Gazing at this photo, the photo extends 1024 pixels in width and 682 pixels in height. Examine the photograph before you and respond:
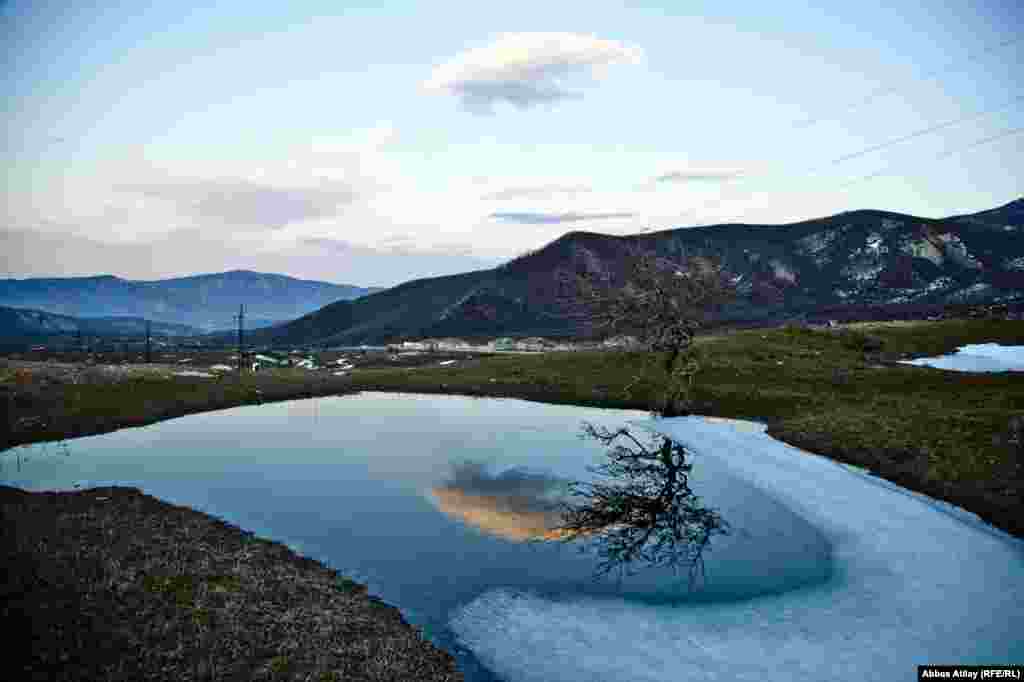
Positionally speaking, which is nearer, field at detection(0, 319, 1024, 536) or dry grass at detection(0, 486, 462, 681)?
dry grass at detection(0, 486, 462, 681)

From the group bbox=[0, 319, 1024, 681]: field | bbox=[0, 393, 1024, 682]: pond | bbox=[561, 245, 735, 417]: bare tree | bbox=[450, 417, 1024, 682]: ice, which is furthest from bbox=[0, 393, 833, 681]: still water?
bbox=[561, 245, 735, 417]: bare tree

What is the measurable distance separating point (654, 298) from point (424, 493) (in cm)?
2511

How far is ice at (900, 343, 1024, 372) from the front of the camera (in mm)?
66512

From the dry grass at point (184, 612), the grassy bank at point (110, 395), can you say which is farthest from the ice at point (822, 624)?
the grassy bank at point (110, 395)

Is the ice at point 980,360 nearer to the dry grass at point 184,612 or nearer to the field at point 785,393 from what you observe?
the field at point 785,393

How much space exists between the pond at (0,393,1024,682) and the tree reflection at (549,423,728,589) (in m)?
0.98

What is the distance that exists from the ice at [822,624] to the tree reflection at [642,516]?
342cm

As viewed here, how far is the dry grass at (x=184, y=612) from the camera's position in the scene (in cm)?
1560

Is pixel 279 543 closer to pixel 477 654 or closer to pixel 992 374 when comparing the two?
pixel 477 654

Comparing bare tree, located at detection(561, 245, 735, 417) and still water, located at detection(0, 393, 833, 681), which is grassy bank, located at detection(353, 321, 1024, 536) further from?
still water, located at detection(0, 393, 833, 681)

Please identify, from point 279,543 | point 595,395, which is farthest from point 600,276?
point 279,543

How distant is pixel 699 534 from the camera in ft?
88.2

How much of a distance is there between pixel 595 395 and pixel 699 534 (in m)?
35.4

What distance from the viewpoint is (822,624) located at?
18.8m
